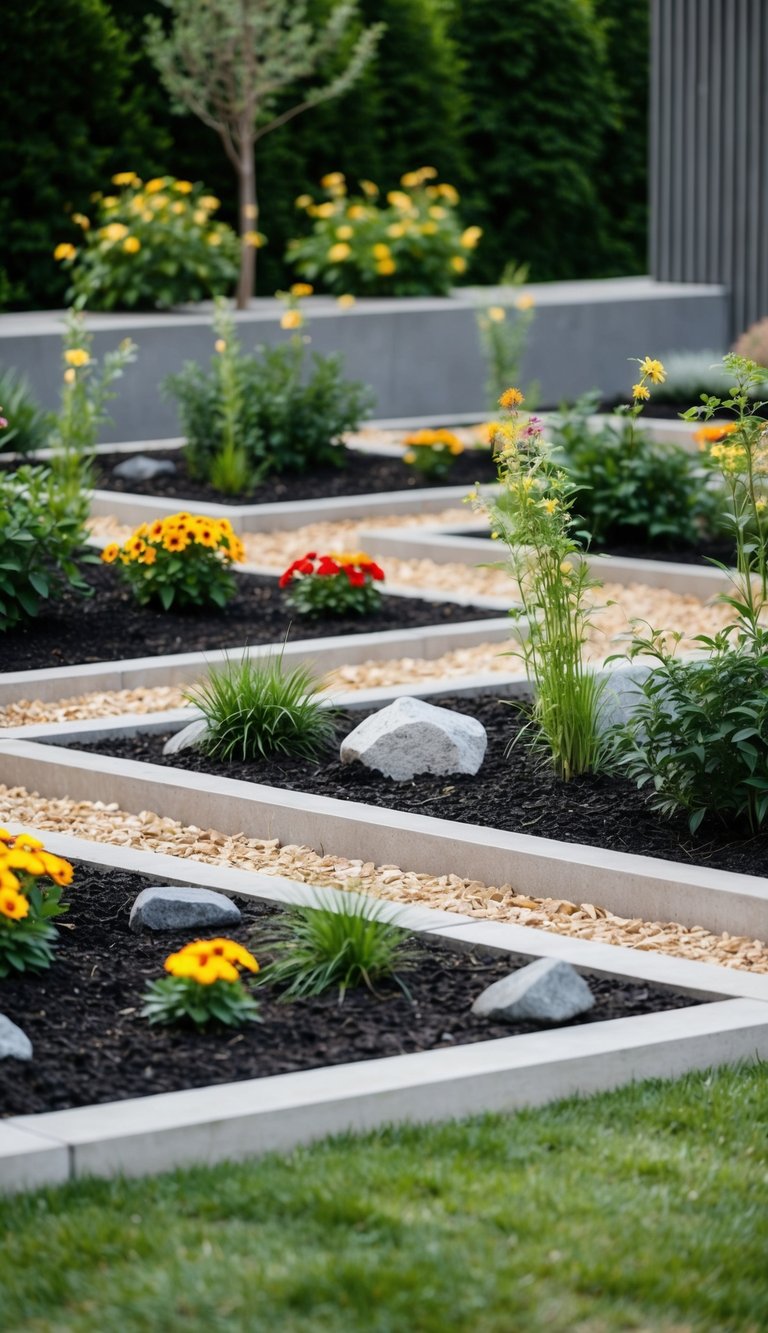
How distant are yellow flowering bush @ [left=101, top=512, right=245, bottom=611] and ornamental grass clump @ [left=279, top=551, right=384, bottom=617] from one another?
0.29 metres

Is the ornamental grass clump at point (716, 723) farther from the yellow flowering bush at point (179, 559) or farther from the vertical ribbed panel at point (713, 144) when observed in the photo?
the vertical ribbed panel at point (713, 144)

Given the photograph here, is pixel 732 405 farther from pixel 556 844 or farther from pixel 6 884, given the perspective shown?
pixel 6 884

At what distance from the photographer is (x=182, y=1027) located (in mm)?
3959

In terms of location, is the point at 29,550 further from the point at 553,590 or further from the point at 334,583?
the point at 553,590

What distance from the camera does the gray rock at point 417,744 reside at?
5680mm

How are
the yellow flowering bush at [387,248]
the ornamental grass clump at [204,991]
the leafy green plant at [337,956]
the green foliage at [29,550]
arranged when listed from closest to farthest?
the ornamental grass clump at [204,991] < the leafy green plant at [337,956] < the green foliage at [29,550] < the yellow flowering bush at [387,248]

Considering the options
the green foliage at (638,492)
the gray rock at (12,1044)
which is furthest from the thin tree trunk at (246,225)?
the gray rock at (12,1044)

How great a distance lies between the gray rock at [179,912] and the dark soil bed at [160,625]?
275cm

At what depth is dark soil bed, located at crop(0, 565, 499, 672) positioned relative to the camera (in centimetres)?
746

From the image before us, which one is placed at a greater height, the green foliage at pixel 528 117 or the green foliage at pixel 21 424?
the green foliage at pixel 528 117

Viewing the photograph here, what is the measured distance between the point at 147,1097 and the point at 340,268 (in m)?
11.9

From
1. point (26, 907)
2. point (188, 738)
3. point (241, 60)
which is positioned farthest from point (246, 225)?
point (26, 907)

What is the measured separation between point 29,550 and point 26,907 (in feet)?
11.7

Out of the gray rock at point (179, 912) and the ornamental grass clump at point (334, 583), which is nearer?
the gray rock at point (179, 912)
